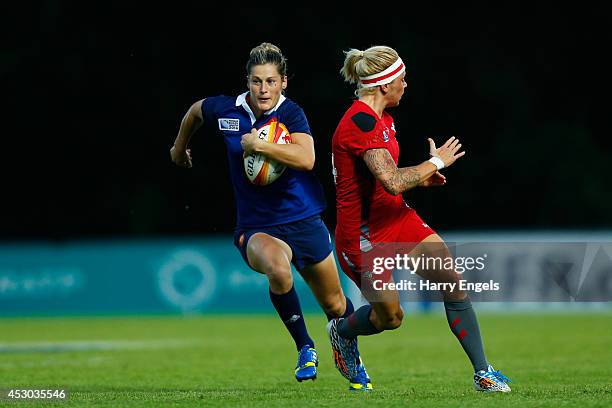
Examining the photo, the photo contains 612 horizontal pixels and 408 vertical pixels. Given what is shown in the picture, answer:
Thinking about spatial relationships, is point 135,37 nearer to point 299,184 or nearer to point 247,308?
point 247,308

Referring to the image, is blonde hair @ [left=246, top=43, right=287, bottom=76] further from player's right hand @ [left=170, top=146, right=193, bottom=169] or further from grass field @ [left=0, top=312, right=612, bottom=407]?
grass field @ [left=0, top=312, right=612, bottom=407]

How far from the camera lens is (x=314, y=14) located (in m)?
33.5

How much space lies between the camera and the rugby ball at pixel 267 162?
8.50m

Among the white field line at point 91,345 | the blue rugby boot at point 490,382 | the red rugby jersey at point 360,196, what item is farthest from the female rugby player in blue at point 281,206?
the white field line at point 91,345

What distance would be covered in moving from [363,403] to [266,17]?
2630 cm

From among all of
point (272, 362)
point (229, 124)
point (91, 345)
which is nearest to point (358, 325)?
point (229, 124)

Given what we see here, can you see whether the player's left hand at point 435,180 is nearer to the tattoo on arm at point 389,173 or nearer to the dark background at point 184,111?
the tattoo on arm at point 389,173

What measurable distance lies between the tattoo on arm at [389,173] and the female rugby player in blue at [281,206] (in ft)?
2.65

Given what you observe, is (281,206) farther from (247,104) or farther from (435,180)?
(435,180)

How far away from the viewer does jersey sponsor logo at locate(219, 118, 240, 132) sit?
877 centimetres

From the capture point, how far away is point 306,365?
8.45 m

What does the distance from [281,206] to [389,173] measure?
1.24 meters

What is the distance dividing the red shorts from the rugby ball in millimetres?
766

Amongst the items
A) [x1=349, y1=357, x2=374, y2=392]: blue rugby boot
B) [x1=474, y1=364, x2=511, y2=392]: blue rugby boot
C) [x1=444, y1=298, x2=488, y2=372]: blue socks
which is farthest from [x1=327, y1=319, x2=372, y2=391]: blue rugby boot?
[x1=474, y1=364, x2=511, y2=392]: blue rugby boot
